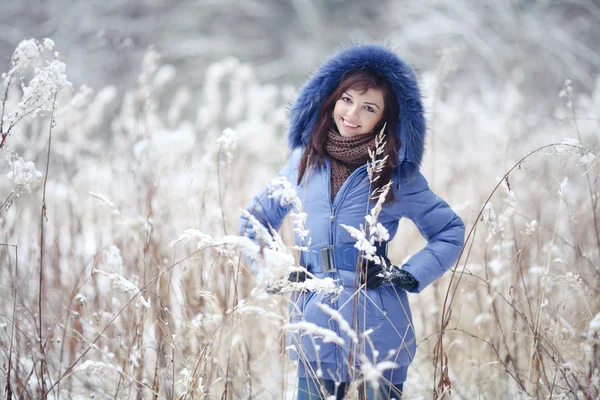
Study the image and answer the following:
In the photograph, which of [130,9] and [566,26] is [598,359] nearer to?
[566,26]

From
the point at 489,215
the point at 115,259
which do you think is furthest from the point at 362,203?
the point at 115,259

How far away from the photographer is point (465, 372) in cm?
214

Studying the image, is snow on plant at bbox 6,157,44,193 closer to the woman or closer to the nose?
the woman

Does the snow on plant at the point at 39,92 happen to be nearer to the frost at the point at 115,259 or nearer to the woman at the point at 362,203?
the frost at the point at 115,259

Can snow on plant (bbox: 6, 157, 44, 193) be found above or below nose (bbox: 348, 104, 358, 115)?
below

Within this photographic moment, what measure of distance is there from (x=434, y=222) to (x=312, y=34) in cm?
1017

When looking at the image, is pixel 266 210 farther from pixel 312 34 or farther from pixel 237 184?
pixel 312 34

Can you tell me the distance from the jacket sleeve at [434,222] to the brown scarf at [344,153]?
14 centimetres

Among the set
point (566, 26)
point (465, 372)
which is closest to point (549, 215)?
point (465, 372)

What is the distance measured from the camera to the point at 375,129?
4.85ft

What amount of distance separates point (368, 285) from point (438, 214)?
10.7 inches

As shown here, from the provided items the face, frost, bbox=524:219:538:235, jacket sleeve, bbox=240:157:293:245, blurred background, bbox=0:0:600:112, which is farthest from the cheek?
blurred background, bbox=0:0:600:112

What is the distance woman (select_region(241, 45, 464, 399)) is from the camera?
134cm

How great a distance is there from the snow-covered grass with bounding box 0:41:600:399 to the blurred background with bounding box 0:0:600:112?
436 cm
